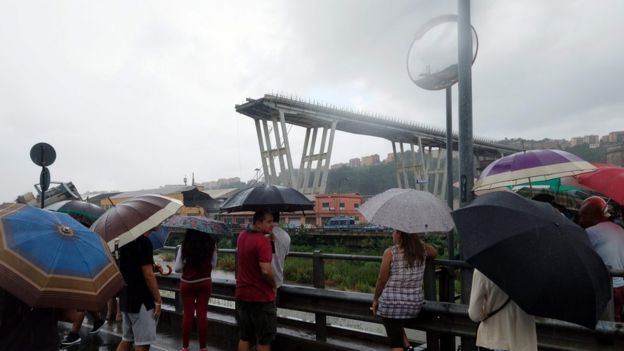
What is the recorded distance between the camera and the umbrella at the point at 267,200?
511 cm

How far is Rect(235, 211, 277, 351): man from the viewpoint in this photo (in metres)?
4.27

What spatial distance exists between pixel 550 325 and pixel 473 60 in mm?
2503

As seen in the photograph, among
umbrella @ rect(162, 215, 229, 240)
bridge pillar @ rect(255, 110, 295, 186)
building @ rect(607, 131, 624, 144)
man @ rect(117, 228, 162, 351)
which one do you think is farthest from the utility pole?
building @ rect(607, 131, 624, 144)

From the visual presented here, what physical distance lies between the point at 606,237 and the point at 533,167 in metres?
0.98

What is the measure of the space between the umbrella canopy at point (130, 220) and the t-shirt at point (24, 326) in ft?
5.02

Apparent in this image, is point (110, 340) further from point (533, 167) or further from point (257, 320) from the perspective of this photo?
point (533, 167)

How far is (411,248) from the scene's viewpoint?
3998 millimetres

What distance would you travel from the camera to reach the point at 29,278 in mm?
2207

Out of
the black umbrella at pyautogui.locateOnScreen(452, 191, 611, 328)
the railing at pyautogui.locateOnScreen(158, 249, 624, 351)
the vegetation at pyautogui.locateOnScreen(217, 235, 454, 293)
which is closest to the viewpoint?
the black umbrella at pyautogui.locateOnScreen(452, 191, 611, 328)

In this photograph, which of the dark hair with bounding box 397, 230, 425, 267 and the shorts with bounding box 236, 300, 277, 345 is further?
the shorts with bounding box 236, 300, 277, 345

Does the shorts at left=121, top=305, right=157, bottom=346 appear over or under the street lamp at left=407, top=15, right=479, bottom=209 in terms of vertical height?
under

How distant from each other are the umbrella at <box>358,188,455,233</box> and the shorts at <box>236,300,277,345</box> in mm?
1374

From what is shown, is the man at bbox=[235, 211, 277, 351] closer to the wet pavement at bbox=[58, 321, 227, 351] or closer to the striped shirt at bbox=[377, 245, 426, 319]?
the striped shirt at bbox=[377, 245, 426, 319]

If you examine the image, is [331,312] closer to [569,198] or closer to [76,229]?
[76,229]
